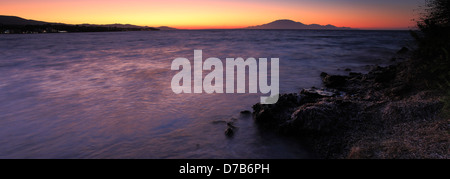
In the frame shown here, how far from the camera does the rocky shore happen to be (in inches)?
132

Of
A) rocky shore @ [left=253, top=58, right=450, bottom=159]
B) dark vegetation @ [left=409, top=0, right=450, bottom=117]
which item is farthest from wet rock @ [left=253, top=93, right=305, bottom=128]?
dark vegetation @ [left=409, top=0, right=450, bottom=117]

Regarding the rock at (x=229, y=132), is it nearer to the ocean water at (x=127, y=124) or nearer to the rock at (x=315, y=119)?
the ocean water at (x=127, y=124)

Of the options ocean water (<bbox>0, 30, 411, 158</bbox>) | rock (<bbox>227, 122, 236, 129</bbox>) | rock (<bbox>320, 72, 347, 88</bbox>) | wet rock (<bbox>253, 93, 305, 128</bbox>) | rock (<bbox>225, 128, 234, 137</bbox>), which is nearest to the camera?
ocean water (<bbox>0, 30, 411, 158</bbox>)

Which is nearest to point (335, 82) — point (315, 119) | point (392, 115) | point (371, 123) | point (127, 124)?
point (392, 115)

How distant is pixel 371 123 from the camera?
4363 mm

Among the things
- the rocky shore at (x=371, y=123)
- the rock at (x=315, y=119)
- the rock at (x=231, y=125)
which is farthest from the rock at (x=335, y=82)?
the rock at (x=231, y=125)

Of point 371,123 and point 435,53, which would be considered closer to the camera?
point 371,123

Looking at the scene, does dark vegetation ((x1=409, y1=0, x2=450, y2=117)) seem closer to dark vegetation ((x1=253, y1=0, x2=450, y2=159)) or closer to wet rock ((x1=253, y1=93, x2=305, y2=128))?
dark vegetation ((x1=253, y1=0, x2=450, y2=159))

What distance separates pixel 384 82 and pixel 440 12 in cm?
212

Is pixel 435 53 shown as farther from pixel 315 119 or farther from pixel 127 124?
pixel 127 124

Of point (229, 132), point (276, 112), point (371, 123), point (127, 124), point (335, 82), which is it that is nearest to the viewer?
point (371, 123)
